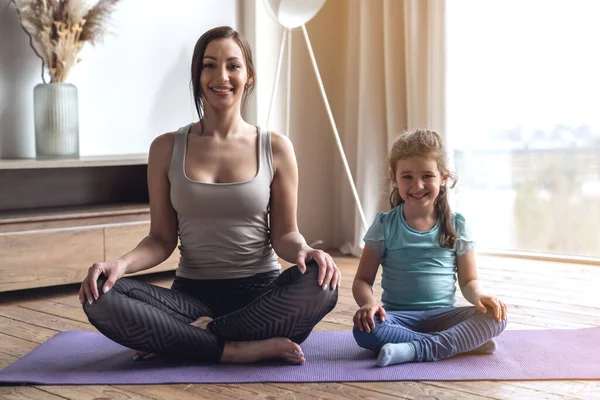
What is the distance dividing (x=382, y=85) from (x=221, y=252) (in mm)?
2088

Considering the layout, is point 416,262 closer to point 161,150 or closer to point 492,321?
point 492,321

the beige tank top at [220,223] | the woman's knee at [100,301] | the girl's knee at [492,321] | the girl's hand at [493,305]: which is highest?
the beige tank top at [220,223]

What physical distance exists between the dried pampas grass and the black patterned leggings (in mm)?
1444

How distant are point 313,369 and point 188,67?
2.10 m

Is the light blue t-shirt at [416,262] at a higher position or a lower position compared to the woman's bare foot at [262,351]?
higher

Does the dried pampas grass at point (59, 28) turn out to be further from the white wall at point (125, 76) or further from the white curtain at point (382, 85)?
the white curtain at point (382, 85)

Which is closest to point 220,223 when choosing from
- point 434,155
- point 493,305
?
point 434,155

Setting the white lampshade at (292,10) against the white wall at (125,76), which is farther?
the white lampshade at (292,10)

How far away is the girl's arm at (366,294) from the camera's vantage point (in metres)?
1.94

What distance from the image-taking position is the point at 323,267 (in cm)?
185

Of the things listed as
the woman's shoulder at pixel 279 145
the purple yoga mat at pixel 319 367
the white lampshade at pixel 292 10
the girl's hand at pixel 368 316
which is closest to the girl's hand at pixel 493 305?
the purple yoga mat at pixel 319 367

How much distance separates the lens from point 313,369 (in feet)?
6.25

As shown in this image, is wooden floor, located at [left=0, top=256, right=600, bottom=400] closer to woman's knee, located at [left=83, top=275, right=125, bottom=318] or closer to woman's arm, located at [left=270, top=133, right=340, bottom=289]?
woman's knee, located at [left=83, top=275, right=125, bottom=318]

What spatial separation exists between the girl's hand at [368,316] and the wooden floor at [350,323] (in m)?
0.17
